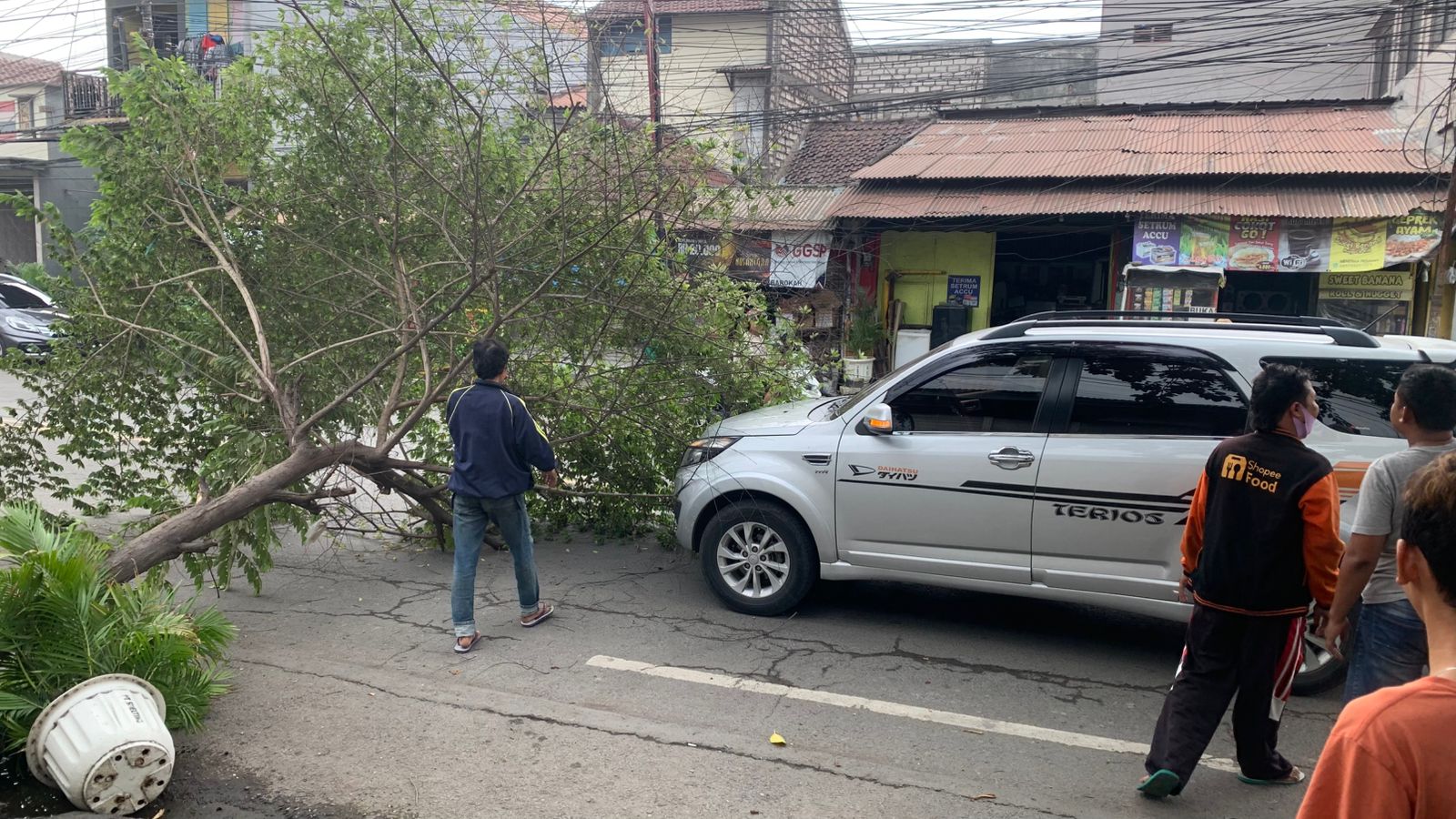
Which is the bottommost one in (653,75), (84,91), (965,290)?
(965,290)

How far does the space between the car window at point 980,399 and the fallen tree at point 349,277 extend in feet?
6.67

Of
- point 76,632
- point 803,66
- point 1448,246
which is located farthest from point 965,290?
point 76,632

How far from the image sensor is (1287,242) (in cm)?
1359

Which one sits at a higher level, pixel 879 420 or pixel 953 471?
pixel 879 420

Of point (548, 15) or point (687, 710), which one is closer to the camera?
point (687, 710)

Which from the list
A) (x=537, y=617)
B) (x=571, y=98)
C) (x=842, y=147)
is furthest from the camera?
(x=842, y=147)

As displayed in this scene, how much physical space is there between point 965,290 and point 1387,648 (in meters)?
14.4

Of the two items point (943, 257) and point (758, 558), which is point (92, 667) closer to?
point (758, 558)

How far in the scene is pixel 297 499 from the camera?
5777mm

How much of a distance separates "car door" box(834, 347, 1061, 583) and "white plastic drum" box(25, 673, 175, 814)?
349 centimetres

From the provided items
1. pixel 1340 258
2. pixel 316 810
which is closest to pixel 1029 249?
pixel 1340 258

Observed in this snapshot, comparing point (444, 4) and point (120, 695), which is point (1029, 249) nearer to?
point (444, 4)

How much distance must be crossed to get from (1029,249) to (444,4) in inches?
483

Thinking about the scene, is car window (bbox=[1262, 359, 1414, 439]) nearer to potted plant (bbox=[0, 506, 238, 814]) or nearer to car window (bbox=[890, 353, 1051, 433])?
car window (bbox=[890, 353, 1051, 433])
